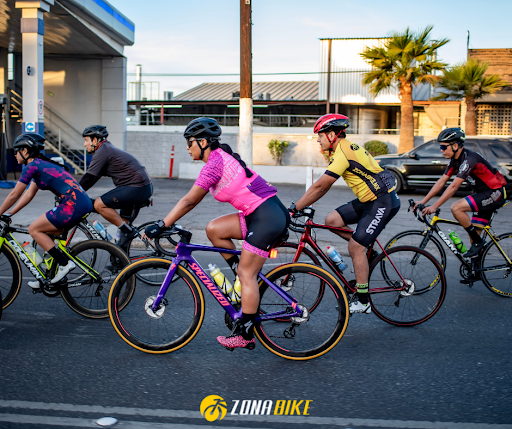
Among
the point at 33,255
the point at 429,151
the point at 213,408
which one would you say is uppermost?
the point at 429,151

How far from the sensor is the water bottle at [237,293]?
13.9 feet

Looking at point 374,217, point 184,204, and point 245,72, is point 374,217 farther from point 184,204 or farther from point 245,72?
point 245,72

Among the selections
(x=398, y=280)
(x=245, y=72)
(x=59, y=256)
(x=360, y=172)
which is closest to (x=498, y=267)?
(x=398, y=280)

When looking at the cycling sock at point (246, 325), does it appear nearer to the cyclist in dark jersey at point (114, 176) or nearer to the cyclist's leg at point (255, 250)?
the cyclist's leg at point (255, 250)

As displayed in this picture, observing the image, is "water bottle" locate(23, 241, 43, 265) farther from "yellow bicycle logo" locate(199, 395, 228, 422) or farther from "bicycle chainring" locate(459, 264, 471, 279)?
"bicycle chainring" locate(459, 264, 471, 279)

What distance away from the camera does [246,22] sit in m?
11.6

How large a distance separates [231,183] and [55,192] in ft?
7.23

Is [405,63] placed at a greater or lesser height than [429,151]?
greater

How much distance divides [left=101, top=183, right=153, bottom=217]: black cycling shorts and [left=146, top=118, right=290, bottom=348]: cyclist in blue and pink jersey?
7.95ft

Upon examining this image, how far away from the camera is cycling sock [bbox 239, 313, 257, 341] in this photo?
4.16m

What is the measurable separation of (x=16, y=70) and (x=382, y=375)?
2417 cm

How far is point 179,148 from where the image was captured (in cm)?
2333

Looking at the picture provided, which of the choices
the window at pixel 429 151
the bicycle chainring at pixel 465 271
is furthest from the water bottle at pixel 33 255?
the window at pixel 429 151

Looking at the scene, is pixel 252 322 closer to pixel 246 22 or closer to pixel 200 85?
pixel 246 22
